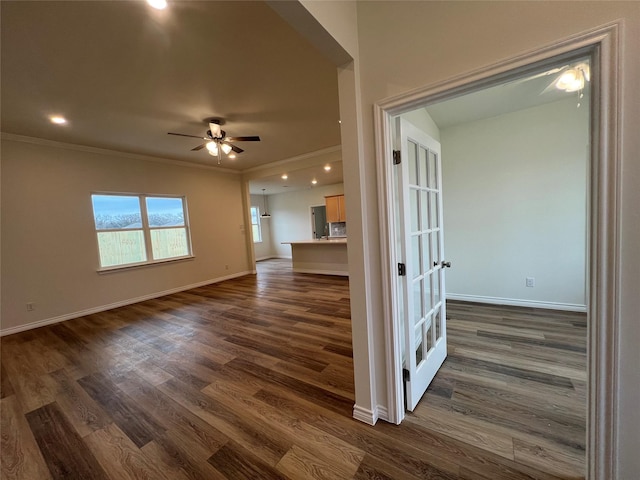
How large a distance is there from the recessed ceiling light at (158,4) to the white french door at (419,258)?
1667mm

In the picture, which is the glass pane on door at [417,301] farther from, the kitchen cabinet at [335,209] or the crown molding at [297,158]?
the kitchen cabinet at [335,209]

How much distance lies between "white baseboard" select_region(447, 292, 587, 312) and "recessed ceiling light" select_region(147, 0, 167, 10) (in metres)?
4.34

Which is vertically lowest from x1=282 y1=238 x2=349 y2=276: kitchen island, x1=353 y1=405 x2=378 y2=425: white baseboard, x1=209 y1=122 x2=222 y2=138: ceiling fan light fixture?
x1=353 y1=405 x2=378 y2=425: white baseboard

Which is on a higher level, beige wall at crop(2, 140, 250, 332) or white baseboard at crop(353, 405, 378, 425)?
beige wall at crop(2, 140, 250, 332)

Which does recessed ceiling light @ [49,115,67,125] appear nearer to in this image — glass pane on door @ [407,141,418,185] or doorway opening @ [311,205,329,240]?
glass pane on door @ [407,141,418,185]

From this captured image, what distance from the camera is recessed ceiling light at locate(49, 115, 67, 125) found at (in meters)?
3.07

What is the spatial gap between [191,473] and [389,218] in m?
1.77

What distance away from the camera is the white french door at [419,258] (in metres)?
1.60

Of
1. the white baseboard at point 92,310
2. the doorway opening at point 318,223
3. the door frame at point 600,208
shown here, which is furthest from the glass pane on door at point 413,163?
the doorway opening at point 318,223

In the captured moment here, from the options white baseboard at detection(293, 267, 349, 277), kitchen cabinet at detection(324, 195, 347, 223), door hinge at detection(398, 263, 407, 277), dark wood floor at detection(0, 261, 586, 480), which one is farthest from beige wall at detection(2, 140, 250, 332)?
door hinge at detection(398, 263, 407, 277)

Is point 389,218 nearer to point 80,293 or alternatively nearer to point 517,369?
point 517,369

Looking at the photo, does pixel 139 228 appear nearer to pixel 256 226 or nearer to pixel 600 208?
pixel 256 226

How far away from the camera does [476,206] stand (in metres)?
3.54

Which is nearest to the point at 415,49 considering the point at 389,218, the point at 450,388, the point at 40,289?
the point at 389,218
